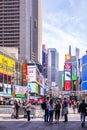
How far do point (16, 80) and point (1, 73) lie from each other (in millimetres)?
22402

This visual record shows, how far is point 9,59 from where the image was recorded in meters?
142

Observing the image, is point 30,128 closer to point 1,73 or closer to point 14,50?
point 1,73

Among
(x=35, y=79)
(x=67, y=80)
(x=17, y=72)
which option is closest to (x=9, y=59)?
(x=17, y=72)

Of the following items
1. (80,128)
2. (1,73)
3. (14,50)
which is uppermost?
(14,50)

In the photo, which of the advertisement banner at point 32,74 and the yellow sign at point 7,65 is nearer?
the yellow sign at point 7,65

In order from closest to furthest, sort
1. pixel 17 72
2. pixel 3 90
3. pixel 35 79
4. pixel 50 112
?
pixel 50 112
pixel 3 90
pixel 17 72
pixel 35 79

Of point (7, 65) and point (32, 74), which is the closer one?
point (7, 65)

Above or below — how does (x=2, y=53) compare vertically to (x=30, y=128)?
above

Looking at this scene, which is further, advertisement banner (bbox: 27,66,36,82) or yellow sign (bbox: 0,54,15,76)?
advertisement banner (bbox: 27,66,36,82)

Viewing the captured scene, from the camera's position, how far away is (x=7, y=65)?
136375 mm

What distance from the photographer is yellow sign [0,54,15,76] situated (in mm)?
130075

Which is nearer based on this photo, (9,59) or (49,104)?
(49,104)

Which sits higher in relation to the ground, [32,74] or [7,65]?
[7,65]

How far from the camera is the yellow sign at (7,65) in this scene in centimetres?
13007
